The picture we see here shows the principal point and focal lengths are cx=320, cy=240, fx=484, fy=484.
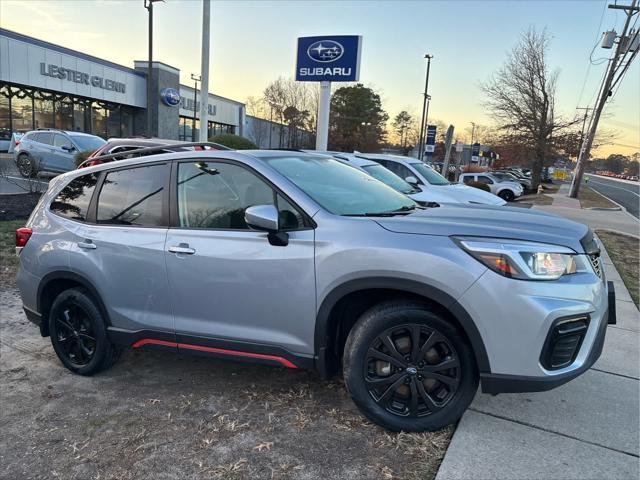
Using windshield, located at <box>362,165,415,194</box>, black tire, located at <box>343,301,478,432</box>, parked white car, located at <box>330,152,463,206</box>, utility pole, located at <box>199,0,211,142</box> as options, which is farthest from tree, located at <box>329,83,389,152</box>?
black tire, located at <box>343,301,478,432</box>

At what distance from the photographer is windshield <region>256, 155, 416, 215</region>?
10.4ft

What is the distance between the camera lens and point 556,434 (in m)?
2.94

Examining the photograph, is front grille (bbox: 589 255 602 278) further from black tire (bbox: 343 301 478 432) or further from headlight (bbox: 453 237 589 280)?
black tire (bbox: 343 301 478 432)

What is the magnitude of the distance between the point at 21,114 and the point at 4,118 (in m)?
1.12

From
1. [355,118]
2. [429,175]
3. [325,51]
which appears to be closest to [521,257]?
[429,175]

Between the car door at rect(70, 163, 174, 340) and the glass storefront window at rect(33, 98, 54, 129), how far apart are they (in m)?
31.4

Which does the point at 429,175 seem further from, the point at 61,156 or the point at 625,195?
the point at 625,195

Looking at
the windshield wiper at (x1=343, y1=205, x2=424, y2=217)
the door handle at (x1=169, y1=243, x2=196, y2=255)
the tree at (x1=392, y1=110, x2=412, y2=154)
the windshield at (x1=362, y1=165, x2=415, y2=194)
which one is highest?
the tree at (x1=392, y1=110, x2=412, y2=154)

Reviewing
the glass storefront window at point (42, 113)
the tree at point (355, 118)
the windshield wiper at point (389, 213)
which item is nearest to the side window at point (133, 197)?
the windshield wiper at point (389, 213)

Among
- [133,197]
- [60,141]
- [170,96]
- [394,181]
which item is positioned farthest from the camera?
[170,96]

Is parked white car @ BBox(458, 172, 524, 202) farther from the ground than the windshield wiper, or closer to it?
closer to it

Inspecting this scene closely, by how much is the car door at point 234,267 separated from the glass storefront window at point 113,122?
3541cm

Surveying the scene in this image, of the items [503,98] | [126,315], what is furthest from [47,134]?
[503,98]

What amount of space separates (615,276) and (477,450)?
5.72 metres
